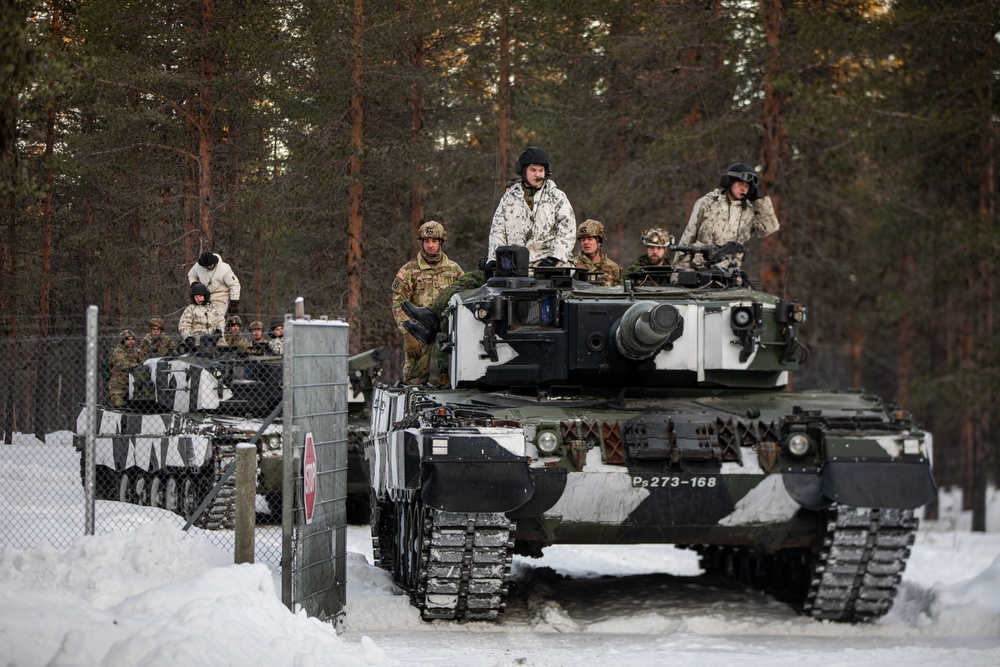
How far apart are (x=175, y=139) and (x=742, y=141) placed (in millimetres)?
8335

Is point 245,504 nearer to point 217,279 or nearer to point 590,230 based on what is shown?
point 590,230

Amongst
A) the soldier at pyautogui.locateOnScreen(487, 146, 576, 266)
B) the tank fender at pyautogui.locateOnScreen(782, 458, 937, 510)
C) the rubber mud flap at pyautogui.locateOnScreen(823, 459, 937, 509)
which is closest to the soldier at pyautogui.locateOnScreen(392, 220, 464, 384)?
the soldier at pyautogui.locateOnScreen(487, 146, 576, 266)

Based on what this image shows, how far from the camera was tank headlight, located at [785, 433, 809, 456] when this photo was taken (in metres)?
10.7

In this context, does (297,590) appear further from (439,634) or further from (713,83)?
(713,83)

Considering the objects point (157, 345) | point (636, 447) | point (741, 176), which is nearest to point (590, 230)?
point (741, 176)

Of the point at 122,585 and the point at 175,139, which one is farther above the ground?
the point at 175,139

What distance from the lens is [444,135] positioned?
22.7m

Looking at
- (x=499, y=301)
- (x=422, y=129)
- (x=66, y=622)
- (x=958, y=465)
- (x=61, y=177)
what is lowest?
(x=958, y=465)

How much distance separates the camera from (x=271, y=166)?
19703 mm

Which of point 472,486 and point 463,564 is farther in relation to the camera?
point 463,564

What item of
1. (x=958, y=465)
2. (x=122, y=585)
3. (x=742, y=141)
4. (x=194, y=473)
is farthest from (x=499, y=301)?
(x=958, y=465)

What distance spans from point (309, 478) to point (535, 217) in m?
4.24

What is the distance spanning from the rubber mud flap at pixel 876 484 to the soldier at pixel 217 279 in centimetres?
783

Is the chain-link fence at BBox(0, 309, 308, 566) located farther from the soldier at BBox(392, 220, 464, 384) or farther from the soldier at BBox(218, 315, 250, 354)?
the soldier at BBox(392, 220, 464, 384)
